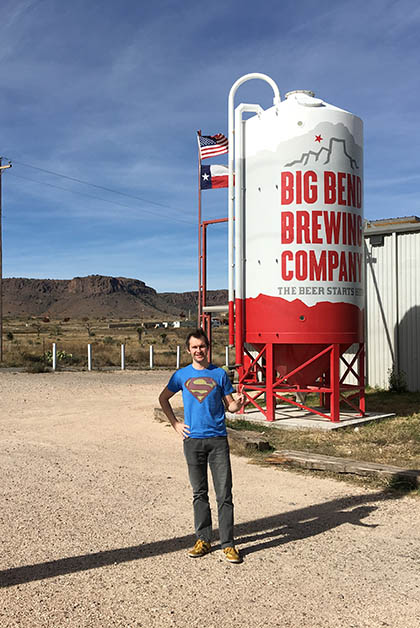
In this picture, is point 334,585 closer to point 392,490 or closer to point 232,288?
point 392,490

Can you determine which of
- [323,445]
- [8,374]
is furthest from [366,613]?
[8,374]

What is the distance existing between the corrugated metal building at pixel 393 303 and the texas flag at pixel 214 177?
491cm

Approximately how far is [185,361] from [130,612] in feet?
102

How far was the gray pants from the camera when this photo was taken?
5.34 metres

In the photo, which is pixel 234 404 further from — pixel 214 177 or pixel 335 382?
pixel 214 177

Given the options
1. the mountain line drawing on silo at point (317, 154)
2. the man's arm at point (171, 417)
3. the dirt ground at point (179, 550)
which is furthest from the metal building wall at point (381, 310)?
the man's arm at point (171, 417)

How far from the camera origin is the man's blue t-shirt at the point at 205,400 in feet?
17.8

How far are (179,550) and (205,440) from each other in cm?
107

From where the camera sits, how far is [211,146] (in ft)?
57.4

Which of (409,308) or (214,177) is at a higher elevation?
(214,177)

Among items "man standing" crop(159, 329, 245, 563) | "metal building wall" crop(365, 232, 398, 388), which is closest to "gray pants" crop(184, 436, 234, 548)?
"man standing" crop(159, 329, 245, 563)

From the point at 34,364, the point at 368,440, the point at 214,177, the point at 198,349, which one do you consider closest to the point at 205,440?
the point at 198,349

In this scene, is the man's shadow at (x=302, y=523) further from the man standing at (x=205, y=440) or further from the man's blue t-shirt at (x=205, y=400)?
the man's blue t-shirt at (x=205, y=400)

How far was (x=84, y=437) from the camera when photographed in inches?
461
